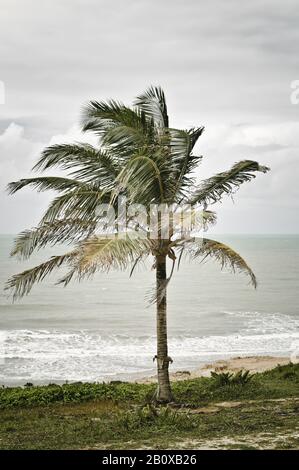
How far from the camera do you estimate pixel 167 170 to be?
12.3 metres

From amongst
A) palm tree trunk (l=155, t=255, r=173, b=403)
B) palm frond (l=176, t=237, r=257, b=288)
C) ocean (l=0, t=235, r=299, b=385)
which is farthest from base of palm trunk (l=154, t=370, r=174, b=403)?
palm frond (l=176, t=237, r=257, b=288)

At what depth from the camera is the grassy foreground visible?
9.04 meters

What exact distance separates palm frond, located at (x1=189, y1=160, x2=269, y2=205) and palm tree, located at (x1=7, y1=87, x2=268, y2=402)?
22 mm

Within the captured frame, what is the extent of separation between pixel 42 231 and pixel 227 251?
4.13m

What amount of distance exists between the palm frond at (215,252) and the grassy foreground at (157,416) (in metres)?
2.97

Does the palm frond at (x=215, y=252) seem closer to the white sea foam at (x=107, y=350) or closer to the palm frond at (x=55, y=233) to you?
the palm frond at (x=55, y=233)

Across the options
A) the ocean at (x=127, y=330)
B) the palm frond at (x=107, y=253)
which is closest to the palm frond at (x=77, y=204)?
the palm frond at (x=107, y=253)

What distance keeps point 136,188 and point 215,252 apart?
223 cm

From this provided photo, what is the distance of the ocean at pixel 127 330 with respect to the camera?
27.1 meters

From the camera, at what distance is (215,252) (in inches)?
483

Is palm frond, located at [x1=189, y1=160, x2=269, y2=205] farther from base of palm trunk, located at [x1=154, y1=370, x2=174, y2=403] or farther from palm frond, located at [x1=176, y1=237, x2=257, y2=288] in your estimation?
base of palm trunk, located at [x1=154, y1=370, x2=174, y2=403]

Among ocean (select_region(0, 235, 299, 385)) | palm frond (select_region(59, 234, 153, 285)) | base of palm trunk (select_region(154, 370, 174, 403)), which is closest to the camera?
palm frond (select_region(59, 234, 153, 285))
